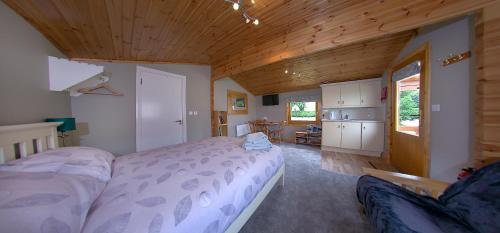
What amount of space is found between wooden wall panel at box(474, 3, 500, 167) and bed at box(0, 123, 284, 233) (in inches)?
79.3

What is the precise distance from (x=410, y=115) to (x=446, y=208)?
209cm

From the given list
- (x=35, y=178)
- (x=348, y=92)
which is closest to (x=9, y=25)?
(x=35, y=178)

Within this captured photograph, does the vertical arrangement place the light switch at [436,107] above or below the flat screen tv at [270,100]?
A: below

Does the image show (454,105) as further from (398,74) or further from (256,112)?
(256,112)

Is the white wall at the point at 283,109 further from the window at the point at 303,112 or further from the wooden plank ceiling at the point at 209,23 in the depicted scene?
the wooden plank ceiling at the point at 209,23

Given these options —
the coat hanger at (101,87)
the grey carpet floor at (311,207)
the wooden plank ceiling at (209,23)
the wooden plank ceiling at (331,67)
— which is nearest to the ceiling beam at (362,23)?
the wooden plank ceiling at (209,23)

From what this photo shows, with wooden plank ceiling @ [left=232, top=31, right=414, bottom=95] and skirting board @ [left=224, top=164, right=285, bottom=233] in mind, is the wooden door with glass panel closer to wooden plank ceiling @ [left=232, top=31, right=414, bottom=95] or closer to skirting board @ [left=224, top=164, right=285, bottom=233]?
wooden plank ceiling @ [left=232, top=31, right=414, bottom=95]

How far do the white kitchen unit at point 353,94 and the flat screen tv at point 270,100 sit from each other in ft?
5.48

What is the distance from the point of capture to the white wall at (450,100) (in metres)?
1.58

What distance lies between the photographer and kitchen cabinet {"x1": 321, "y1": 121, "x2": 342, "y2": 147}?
398 cm

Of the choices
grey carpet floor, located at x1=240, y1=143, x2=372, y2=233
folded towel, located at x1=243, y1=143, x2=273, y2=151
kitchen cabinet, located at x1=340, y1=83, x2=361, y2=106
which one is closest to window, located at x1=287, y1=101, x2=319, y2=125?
kitchen cabinet, located at x1=340, y1=83, x2=361, y2=106

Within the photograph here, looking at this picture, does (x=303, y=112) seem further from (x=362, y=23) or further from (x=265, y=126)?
(x=362, y=23)

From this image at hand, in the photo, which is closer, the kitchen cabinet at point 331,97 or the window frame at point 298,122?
the kitchen cabinet at point 331,97

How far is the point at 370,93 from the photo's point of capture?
12.3 ft
